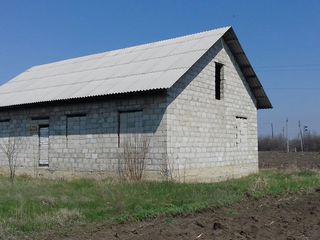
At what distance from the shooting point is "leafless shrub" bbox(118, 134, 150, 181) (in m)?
15.0

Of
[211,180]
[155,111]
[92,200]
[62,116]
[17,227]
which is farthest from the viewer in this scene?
[62,116]

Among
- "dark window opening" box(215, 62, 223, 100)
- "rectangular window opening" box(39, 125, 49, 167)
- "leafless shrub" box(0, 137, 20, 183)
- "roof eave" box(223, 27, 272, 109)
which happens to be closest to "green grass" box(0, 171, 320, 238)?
Answer: "rectangular window opening" box(39, 125, 49, 167)

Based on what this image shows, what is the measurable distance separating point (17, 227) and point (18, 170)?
476 inches

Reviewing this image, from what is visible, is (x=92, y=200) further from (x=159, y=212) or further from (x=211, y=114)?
(x=211, y=114)

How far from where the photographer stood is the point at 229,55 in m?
18.9

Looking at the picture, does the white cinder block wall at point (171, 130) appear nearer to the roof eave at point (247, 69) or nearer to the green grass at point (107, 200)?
the roof eave at point (247, 69)

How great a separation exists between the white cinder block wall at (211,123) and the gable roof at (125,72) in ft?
1.49

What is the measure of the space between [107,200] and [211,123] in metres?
7.16

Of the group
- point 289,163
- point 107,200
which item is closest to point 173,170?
point 107,200

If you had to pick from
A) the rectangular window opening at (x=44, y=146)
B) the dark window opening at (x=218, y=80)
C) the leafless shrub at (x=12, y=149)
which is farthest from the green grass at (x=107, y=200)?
the leafless shrub at (x=12, y=149)

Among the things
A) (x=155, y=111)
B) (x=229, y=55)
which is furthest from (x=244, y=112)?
(x=155, y=111)

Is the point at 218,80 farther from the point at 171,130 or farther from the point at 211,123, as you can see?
the point at 171,130

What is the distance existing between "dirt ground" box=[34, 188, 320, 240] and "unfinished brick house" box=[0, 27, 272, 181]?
218 inches

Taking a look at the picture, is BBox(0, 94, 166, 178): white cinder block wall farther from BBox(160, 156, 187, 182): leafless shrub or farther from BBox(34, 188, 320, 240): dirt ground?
BBox(34, 188, 320, 240): dirt ground
